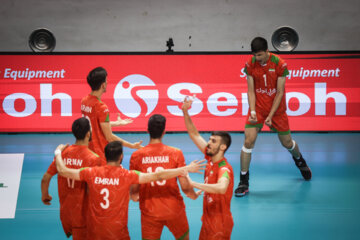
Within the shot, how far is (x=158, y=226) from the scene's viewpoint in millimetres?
4004

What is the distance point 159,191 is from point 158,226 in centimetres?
33

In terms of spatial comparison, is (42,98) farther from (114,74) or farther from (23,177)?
(23,177)

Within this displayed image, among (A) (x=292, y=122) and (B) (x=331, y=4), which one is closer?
(A) (x=292, y=122)

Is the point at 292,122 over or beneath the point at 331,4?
beneath

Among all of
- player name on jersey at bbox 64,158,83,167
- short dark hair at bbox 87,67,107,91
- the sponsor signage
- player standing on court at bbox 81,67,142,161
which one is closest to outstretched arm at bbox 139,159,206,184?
player name on jersey at bbox 64,158,83,167

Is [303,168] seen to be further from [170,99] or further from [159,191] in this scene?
[170,99]

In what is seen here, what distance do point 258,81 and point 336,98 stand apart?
256 inches

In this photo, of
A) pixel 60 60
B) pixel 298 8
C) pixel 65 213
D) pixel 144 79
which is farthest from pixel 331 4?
pixel 65 213

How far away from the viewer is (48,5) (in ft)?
50.8

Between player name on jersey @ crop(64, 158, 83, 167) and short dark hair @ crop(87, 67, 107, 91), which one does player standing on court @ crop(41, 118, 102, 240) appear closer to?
player name on jersey @ crop(64, 158, 83, 167)

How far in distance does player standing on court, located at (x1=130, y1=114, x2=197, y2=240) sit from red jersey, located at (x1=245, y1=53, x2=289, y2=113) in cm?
324

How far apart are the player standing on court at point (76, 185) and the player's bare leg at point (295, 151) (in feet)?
13.4

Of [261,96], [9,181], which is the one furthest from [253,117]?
[9,181]

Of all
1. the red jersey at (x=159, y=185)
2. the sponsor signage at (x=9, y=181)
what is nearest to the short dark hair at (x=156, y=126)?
the red jersey at (x=159, y=185)
